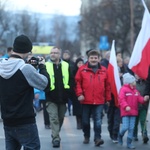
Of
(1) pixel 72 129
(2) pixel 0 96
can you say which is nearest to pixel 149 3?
(1) pixel 72 129

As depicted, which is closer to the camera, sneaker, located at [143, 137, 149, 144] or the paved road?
the paved road

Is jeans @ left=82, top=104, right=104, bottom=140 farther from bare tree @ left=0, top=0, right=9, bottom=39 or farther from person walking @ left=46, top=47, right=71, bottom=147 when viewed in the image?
bare tree @ left=0, top=0, right=9, bottom=39

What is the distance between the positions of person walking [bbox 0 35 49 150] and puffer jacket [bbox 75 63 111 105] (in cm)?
430

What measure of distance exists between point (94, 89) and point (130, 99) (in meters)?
0.73

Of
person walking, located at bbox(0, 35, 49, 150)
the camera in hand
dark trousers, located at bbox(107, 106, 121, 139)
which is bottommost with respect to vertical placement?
dark trousers, located at bbox(107, 106, 121, 139)

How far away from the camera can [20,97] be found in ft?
21.8

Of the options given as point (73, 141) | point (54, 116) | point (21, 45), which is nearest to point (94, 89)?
point (54, 116)

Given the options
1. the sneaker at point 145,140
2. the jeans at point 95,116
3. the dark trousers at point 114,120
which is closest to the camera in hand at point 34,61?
the jeans at point 95,116

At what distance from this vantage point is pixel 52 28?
11362 centimetres

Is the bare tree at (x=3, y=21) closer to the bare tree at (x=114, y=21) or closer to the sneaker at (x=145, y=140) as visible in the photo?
the bare tree at (x=114, y=21)

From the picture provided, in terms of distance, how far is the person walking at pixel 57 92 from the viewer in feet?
35.8

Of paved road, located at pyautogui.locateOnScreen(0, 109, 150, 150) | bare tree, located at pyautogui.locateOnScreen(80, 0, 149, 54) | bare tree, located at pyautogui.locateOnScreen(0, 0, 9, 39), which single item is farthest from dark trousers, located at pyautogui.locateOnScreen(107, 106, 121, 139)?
bare tree, located at pyautogui.locateOnScreen(80, 0, 149, 54)

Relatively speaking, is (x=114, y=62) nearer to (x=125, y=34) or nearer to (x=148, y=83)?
(x=148, y=83)

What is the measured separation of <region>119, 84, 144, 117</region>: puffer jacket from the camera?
1066 centimetres
